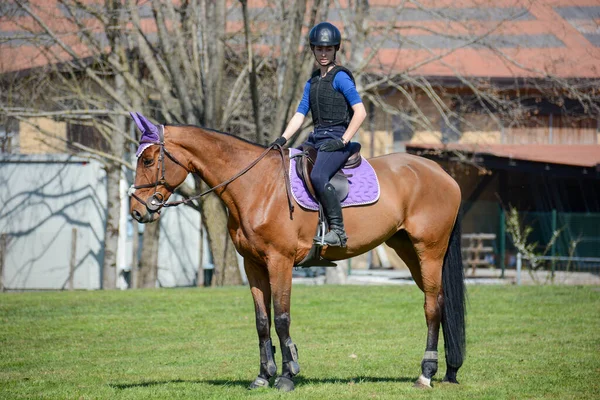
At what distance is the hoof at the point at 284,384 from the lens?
25.4ft

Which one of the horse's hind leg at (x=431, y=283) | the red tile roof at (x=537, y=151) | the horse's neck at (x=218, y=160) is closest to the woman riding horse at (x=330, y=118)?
the horse's neck at (x=218, y=160)

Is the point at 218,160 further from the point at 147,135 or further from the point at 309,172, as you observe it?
the point at 309,172

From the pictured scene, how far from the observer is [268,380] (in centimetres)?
808

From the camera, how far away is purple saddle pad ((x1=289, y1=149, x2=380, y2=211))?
7.97m

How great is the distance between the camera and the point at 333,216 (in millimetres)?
7918

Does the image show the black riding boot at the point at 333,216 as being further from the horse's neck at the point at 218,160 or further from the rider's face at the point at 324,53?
the rider's face at the point at 324,53

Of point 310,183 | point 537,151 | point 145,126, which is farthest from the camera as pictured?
point 537,151

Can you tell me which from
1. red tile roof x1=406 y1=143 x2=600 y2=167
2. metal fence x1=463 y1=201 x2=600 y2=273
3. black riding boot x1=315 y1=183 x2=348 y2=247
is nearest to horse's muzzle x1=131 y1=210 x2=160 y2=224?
black riding boot x1=315 y1=183 x2=348 y2=247

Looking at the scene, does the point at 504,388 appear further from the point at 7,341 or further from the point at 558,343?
the point at 7,341

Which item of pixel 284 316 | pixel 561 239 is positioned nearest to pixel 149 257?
pixel 561 239

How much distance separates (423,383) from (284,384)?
1358 millimetres

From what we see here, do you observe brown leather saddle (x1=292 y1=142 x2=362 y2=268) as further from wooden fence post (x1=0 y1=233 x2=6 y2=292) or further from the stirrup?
wooden fence post (x1=0 y1=233 x2=6 y2=292)

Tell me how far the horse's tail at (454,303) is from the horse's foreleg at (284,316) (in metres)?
1.66

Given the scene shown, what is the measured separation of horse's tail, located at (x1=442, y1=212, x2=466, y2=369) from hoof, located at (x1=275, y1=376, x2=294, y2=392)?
1.68 m
